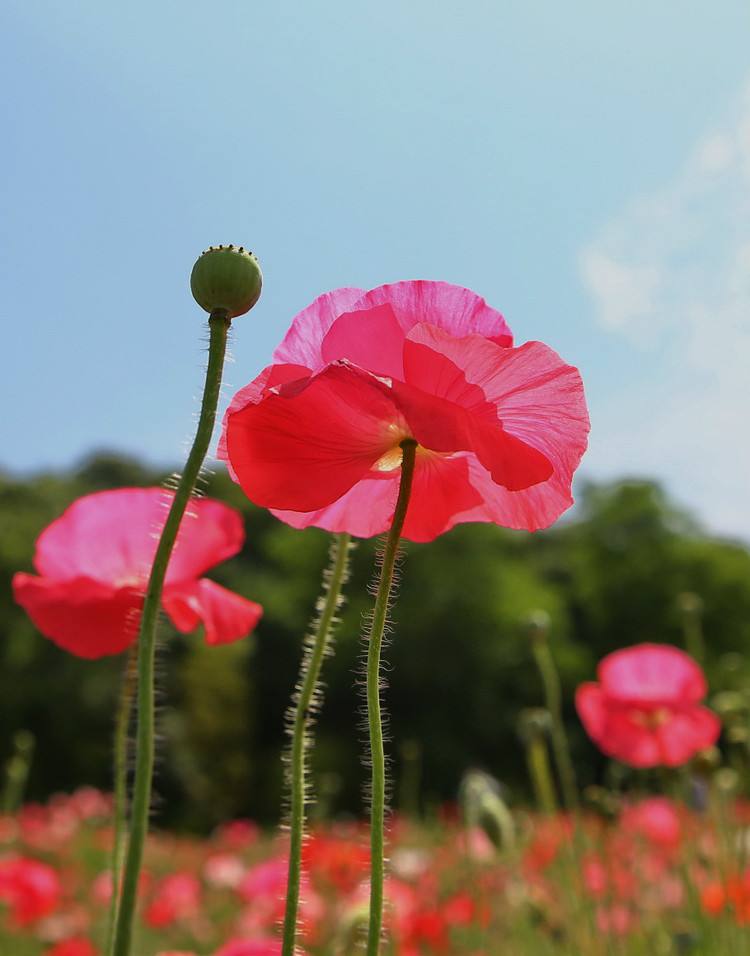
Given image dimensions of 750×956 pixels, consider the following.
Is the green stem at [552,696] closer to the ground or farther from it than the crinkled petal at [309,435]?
farther from it

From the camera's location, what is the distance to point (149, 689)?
1.05 ft

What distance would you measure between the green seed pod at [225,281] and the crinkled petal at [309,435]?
7 centimetres

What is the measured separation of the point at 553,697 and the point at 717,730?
1.68ft

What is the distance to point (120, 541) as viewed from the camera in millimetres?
719

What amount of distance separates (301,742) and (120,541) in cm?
35

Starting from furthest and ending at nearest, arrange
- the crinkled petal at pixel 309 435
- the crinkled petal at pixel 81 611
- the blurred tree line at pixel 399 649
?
the blurred tree line at pixel 399 649, the crinkled petal at pixel 81 611, the crinkled petal at pixel 309 435

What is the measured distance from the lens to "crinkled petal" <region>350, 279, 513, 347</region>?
0.48m

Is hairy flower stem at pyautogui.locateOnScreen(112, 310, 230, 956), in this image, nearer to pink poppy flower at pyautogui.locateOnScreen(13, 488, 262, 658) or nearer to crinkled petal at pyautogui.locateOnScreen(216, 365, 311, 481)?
crinkled petal at pyautogui.locateOnScreen(216, 365, 311, 481)

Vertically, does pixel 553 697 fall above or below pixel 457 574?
below

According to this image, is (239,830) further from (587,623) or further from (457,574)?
(587,623)

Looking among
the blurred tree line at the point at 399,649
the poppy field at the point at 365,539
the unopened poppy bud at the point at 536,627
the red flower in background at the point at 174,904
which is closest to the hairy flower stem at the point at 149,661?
the poppy field at the point at 365,539

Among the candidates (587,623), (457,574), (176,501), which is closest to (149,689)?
(176,501)

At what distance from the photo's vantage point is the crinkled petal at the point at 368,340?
1.54 feet

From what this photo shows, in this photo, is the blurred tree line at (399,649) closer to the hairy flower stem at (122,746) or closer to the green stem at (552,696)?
A: the green stem at (552,696)
